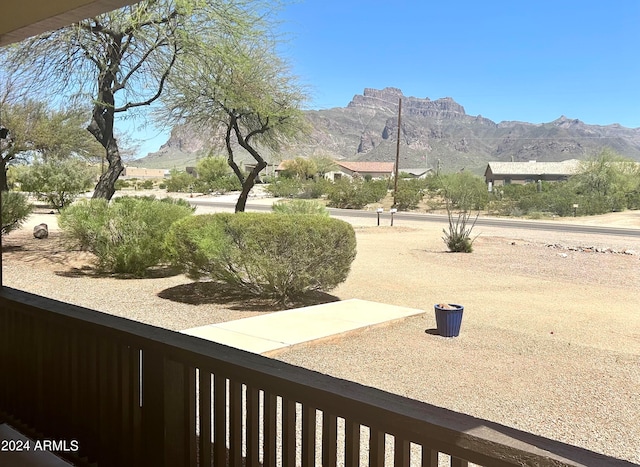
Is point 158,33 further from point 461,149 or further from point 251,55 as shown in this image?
point 461,149

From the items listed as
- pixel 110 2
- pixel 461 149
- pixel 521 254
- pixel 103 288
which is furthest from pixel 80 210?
pixel 461 149

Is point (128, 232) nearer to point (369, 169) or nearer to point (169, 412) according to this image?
point (169, 412)

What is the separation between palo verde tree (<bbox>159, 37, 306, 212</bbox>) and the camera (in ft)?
51.2

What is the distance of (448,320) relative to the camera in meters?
7.49

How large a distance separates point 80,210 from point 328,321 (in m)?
6.88

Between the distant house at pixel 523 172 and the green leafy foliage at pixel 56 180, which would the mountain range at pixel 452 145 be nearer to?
the distant house at pixel 523 172

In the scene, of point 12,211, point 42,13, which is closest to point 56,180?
point 12,211

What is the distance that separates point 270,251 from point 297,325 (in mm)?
1584

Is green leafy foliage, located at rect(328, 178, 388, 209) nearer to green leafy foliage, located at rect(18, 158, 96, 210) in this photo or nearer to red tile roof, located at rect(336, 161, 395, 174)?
green leafy foliage, located at rect(18, 158, 96, 210)

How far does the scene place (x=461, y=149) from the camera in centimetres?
16900

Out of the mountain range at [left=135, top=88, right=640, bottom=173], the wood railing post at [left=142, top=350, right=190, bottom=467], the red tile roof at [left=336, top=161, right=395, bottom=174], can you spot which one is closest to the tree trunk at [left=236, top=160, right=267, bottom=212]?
the wood railing post at [left=142, top=350, right=190, bottom=467]

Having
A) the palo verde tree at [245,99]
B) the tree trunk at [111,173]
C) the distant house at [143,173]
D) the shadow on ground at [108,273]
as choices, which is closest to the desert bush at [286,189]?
the palo verde tree at [245,99]

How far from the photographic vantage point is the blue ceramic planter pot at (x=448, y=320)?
746cm

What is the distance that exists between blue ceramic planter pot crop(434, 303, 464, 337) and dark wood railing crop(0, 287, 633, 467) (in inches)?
141
